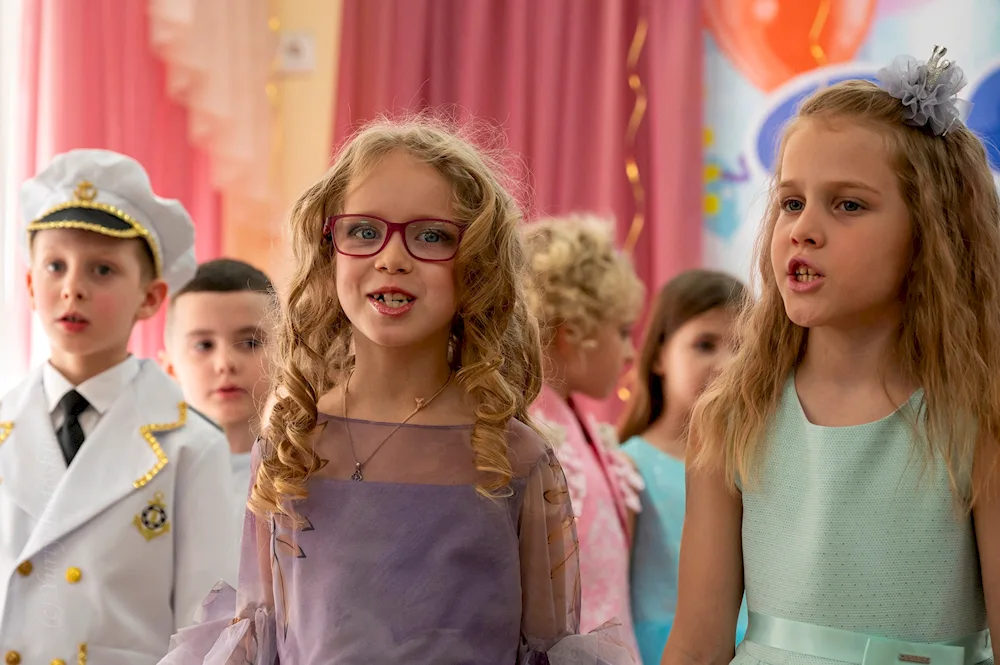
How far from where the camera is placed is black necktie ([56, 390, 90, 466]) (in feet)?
6.86

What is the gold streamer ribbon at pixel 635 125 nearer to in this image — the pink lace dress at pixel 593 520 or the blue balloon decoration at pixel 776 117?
the blue balloon decoration at pixel 776 117

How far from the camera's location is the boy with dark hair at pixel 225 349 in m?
2.55

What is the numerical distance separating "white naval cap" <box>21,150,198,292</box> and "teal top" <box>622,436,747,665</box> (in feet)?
3.80

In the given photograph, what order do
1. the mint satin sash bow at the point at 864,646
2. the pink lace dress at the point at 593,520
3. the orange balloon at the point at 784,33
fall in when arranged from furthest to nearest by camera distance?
the orange balloon at the point at 784,33 < the pink lace dress at the point at 593,520 < the mint satin sash bow at the point at 864,646

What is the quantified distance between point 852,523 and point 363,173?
80cm

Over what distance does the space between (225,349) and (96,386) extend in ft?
1.50

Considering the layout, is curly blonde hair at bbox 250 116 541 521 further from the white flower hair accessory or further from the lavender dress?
the white flower hair accessory

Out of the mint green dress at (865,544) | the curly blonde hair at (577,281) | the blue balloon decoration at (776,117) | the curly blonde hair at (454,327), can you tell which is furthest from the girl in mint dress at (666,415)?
the blue balloon decoration at (776,117)

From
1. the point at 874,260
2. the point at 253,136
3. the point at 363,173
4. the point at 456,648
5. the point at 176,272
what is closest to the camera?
the point at 874,260

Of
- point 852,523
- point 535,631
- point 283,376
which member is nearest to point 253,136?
point 283,376

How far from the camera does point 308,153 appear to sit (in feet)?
14.2

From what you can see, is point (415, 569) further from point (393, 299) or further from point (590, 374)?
point (590, 374)

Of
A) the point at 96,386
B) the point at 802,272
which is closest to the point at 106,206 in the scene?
the point at 96,386

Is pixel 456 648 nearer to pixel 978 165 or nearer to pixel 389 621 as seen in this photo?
pixel 389 621
